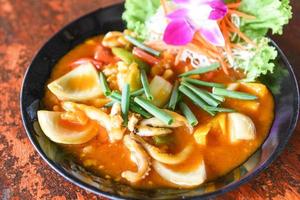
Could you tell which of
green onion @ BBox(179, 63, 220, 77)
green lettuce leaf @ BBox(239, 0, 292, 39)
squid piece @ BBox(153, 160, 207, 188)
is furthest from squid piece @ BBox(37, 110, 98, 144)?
green lettuce leaf @ BBox(239, 0, 292, 39)

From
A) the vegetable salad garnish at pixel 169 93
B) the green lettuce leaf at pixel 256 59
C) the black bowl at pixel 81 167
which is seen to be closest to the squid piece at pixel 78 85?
the vegetable salad garnish at pixel 169 93

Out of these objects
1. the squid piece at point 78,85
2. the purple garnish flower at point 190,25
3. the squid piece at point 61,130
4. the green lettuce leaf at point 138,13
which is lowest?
the squid piece at point 61,130

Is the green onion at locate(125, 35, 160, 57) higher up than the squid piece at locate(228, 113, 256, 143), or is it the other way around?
the green onion at locate(125, 35, 160, 57)

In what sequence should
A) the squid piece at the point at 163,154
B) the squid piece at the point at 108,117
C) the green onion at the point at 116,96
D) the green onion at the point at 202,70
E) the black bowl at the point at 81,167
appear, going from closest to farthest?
the black bowl at the point at 81,167, the squid piece at the point at 163,154, the squid piece at the point at 108,117, the green onion at the point at 116,96, the green onion at the point at 202,70

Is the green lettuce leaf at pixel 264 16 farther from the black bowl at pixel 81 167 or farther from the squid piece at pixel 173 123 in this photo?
the squid piece at pixel 173 123

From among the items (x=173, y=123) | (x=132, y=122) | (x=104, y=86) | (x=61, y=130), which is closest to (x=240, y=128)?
(x=173, y=123)

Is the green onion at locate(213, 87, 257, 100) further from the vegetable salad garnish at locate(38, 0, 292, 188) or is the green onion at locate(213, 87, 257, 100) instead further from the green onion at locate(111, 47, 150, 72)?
the green onion at locate(111, 47, 150, 72)

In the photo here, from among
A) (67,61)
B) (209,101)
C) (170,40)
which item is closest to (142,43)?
(170,40)
